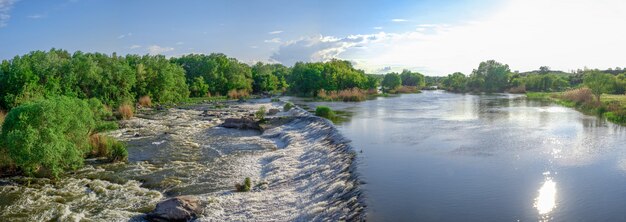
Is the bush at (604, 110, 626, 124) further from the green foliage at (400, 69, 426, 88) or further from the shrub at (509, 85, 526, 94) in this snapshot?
the green foliage at (400, 69, 426, 88)

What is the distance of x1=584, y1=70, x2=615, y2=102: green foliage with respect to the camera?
148ft

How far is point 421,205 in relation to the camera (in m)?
12.3

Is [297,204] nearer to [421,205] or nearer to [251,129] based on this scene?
[421,205]

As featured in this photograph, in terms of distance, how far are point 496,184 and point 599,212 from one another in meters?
3.23

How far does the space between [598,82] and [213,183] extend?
46173mm

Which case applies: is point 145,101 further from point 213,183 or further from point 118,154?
point 213,183

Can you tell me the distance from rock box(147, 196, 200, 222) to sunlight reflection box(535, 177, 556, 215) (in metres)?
10.1

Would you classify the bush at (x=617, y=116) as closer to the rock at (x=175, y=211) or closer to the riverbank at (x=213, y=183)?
the riverbank at (x=213, y=183)

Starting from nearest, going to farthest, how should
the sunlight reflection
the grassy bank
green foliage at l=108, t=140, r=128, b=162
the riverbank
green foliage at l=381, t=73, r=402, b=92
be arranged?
the sunlight reflection
the riverbank
green foliage at l=108, t=140, r=128, b=162
the grassy bank
green foliage at l=381, t=73, r=402, b=92

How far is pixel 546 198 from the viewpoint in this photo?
42.4 feet

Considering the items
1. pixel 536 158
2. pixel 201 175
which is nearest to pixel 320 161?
pixel 201 175

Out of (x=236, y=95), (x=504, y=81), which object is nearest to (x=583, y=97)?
(x=236, y=95)

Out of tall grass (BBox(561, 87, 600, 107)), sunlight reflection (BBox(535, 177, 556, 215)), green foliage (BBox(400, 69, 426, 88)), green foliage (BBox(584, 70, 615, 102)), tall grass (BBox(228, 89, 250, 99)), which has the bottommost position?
sunlight reflection (BBox(535, 177, 556, 215))

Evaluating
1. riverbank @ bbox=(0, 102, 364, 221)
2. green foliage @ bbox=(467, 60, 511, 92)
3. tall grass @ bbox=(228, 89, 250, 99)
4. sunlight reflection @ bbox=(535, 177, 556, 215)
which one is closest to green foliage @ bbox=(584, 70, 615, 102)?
riverbank @ bbox=(0, 102, 364, 221)
